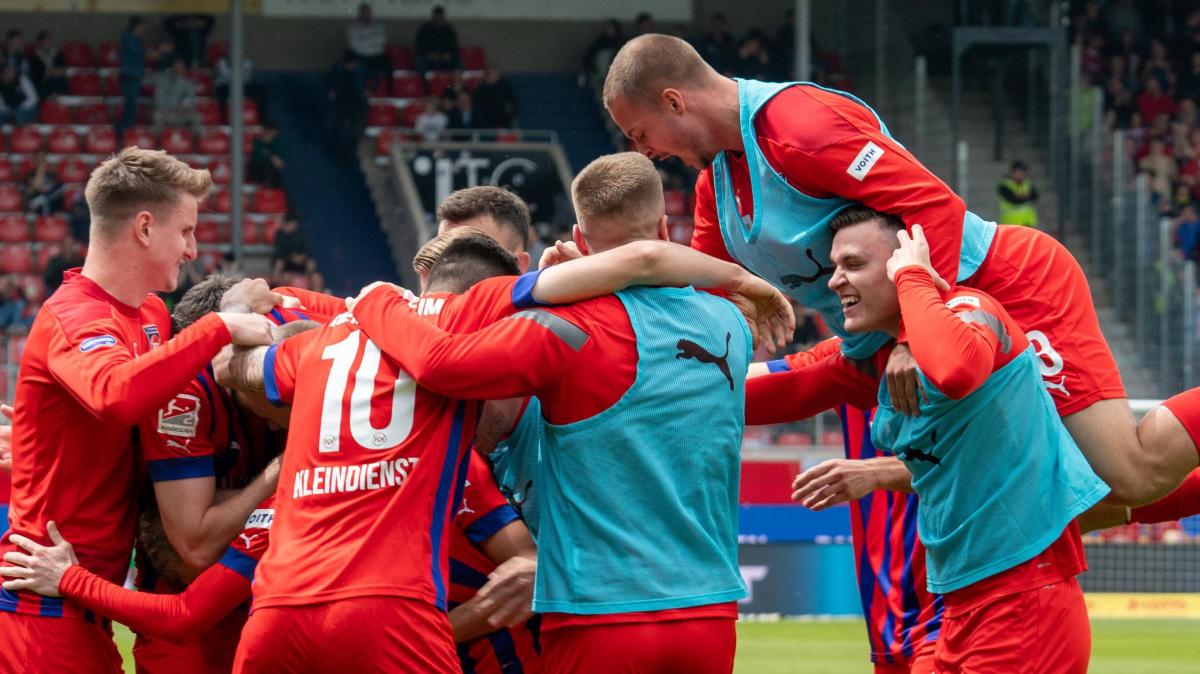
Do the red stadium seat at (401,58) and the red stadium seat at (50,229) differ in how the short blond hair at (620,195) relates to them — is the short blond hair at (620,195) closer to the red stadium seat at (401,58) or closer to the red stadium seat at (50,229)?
the red stadium seat at (50,229)

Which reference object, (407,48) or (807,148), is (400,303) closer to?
(807,148)

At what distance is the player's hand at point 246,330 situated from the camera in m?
4.50

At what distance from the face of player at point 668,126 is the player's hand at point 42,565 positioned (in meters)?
2.03

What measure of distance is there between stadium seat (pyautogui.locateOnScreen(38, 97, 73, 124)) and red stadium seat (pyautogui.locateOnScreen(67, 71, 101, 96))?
1.49 feet

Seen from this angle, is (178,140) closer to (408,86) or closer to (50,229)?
(50,229)

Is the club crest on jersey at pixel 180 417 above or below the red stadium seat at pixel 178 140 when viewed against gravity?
above

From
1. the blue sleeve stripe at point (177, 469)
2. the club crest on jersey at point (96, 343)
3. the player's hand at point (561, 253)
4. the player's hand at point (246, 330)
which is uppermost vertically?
the player's hand at point (561, 253)

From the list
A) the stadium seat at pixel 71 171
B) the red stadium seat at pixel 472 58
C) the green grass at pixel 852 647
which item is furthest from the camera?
the red stadium seat at pixel 472 58

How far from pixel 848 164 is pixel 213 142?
18131 mm

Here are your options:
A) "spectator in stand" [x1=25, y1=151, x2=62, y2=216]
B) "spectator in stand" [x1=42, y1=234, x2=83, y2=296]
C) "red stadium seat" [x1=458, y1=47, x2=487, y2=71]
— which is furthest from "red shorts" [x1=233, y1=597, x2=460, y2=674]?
"red stadium seat" [x1=458, y1=47, x2=487, y2=71]

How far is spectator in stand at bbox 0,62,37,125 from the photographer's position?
2111 centimetres

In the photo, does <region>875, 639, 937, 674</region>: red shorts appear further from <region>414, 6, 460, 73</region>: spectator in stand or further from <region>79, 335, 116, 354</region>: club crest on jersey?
<region>414, 6, 460, 73</region>: spectator in stand

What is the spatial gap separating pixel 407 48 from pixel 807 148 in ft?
66.6

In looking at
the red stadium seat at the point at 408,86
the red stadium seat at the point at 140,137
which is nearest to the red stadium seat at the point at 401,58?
the red stadium seat at the point at 408,86
